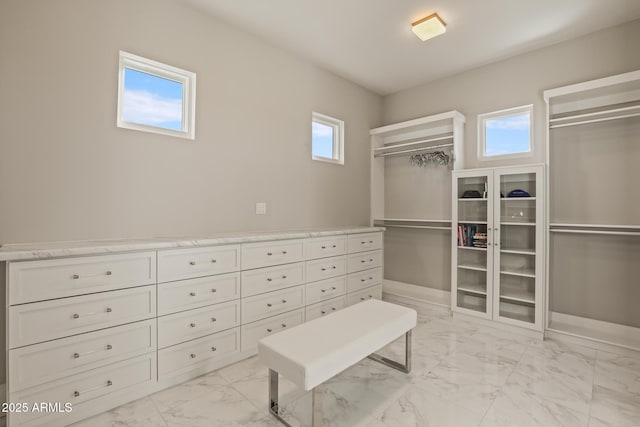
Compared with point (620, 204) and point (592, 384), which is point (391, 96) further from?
point (592, 384)

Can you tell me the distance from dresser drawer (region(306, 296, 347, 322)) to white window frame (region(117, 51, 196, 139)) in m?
2.09

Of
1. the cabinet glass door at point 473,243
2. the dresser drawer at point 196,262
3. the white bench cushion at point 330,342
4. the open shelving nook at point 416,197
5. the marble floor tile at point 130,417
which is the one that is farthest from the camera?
the open shelving nook at point 416,197

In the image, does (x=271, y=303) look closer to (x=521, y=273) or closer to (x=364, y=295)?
(x=364, y=295)

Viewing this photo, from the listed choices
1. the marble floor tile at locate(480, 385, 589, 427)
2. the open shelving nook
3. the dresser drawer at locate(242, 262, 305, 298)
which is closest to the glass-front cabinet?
the open shelving nook

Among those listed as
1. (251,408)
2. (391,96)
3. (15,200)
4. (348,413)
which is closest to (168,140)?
(15,200)

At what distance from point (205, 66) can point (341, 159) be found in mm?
2115

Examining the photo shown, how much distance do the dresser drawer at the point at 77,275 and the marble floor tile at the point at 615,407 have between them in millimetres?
3133

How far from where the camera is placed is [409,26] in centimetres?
315

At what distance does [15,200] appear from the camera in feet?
6.76

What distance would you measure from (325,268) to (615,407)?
2439 mm

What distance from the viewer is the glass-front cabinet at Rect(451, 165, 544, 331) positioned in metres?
3.25

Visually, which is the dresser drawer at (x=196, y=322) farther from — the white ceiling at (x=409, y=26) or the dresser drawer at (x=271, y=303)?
the white ceiling at (x=409, y=26)

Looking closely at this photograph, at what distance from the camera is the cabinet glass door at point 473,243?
3.53 m

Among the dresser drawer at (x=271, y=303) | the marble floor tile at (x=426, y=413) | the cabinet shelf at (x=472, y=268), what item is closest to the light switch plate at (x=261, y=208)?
the dresser drawer at (x=271, y=303)
